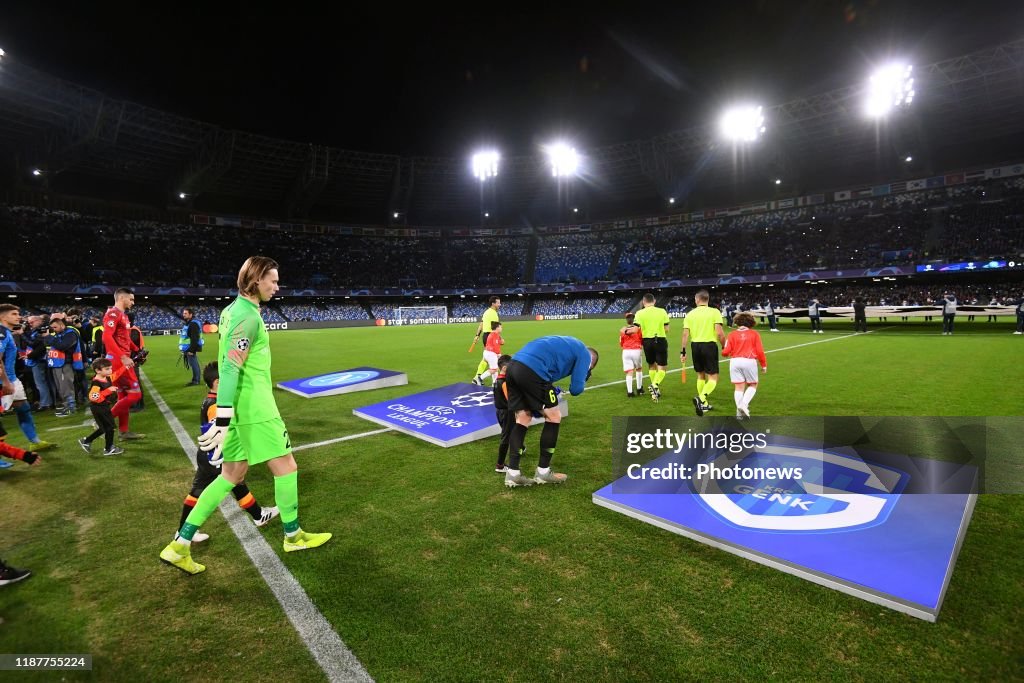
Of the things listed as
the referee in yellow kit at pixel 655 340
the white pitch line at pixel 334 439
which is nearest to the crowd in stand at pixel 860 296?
the referee in yellow kit at pixel 655 340

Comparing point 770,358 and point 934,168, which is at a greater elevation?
point 934,168

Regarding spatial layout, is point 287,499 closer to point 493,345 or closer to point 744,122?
point 493,345

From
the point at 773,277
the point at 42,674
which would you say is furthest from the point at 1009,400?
the point at 773,277

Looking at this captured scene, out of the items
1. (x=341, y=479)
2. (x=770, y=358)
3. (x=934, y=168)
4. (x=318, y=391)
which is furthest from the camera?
(x=934, y=168)

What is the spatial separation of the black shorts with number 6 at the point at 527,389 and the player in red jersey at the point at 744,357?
3.52m

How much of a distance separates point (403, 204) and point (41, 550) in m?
69.2

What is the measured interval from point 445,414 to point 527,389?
3.11 m

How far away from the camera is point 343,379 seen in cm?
1103

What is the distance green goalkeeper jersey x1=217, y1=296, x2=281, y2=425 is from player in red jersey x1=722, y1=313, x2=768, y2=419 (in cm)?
618

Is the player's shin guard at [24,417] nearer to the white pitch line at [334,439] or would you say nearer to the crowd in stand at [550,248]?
the white pitch line at [334,439]

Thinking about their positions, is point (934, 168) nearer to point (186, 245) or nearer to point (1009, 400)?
point (1009, 400)

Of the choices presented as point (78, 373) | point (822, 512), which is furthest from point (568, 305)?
point (822, 512)

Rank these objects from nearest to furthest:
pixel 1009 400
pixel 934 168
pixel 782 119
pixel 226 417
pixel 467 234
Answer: pixel 226 417, pixel 1009 400, pixel 782 119, pixel 934 168, pixel 467 234

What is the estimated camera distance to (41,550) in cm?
374
